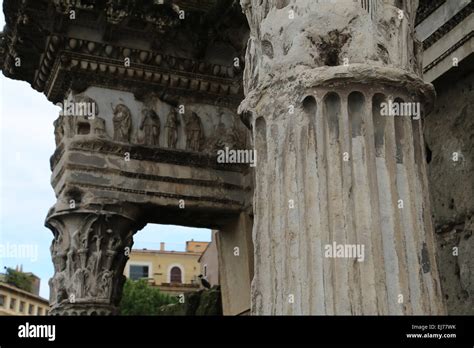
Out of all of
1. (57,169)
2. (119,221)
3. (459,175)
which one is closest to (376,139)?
(459,175)

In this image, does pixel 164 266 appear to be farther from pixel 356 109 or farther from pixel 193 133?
pixel 356 109

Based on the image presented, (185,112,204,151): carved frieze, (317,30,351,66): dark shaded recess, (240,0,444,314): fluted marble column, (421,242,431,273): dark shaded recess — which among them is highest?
(185,112,204,151): carved frieze

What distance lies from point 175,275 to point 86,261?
143 ft

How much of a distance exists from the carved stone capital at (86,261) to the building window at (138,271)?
140 ft

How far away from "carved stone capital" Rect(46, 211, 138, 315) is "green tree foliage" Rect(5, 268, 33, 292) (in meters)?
38.8

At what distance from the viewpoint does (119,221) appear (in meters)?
8.50

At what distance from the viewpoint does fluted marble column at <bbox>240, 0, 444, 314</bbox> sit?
3398mm

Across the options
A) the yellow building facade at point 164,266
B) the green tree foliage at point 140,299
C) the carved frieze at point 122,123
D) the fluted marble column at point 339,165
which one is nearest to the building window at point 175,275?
the yellow building facade at point 164,266

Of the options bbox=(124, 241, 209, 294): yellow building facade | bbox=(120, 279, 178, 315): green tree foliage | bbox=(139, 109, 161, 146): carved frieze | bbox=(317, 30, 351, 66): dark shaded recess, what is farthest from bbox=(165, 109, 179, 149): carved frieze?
bbox=(124, 241, 209, 294): yellow building facade

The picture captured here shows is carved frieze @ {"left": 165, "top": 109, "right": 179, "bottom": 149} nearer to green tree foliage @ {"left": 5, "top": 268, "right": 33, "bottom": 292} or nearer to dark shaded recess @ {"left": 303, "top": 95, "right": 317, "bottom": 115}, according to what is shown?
dark shaded recess @ {"left": 303, "top": 95, "right": 317, "bottom": 115}

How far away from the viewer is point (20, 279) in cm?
4769
